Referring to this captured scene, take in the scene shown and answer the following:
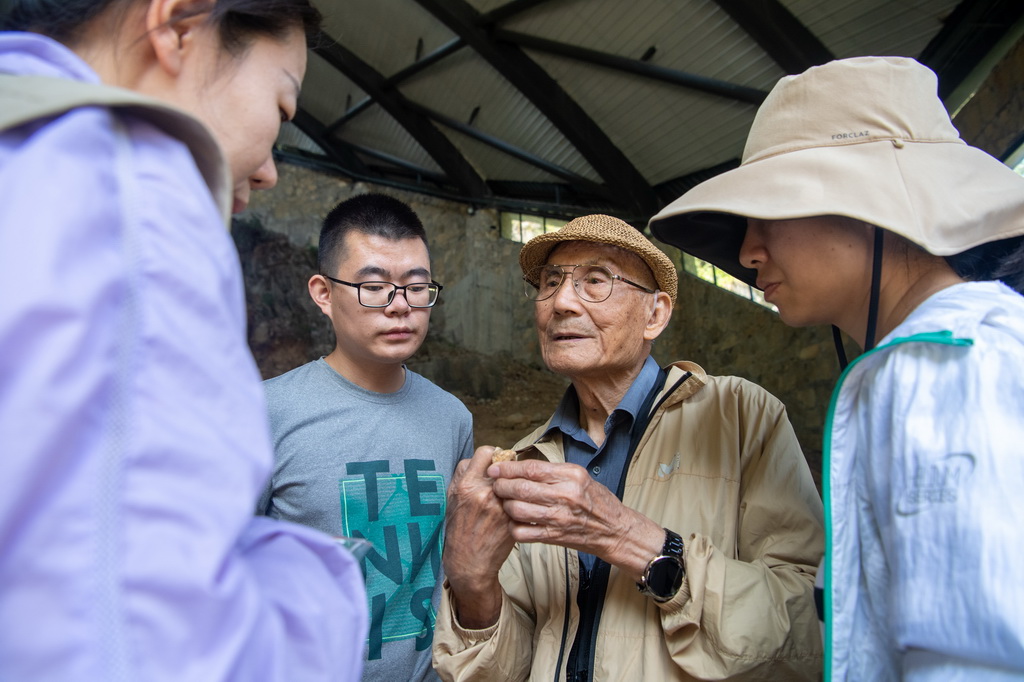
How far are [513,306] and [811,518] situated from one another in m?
10.1

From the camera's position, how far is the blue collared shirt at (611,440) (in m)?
1.88

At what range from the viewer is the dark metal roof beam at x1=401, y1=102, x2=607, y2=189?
9180 mm

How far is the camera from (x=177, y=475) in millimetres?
490

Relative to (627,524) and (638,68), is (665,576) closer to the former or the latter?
(627,524)

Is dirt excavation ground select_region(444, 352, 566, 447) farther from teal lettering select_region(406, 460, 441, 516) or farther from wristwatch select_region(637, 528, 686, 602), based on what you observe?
wristwatch select_region(637, 528, 686, 602)

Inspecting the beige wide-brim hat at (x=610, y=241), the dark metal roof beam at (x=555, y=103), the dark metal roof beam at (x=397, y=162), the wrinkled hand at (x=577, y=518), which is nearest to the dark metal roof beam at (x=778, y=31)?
the dark metal roof beam at (x=555, y=103)

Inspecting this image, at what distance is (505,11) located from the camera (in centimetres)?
741

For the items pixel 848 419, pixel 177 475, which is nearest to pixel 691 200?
pixel 848 419

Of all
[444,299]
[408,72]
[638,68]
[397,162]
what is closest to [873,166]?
[638,68]

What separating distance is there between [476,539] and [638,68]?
6722 millimetres

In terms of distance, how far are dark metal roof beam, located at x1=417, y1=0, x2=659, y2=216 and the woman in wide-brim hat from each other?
7.31 meters

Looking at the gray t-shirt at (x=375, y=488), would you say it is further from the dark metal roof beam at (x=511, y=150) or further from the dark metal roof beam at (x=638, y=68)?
the dark metal roof beam at (x=511, y=150)

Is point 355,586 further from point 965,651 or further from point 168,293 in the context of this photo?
point 965,651

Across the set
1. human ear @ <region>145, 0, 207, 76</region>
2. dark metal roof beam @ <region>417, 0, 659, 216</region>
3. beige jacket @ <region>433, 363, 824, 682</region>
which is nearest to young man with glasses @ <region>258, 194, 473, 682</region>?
beige jacket @ <region>433, 363, 824, 682</region>
